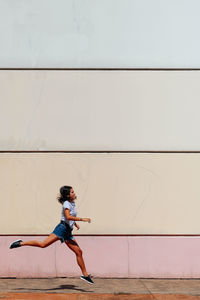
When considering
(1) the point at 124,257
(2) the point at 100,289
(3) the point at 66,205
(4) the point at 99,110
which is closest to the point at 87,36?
(4) the point at 99,110

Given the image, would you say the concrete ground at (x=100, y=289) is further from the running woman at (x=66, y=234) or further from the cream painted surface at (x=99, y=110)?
the cream painted surface at (x=99, y=110)

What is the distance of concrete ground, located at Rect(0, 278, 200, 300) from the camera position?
6652mm

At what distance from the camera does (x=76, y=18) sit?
8.27 meters

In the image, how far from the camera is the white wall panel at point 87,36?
8.27 metres

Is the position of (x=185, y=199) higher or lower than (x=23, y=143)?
lower

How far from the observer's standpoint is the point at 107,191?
813 cm

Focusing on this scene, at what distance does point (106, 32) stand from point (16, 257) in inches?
175

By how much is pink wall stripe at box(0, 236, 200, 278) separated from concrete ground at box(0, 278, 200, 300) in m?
0.18

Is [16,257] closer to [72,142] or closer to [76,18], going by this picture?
[72,142]

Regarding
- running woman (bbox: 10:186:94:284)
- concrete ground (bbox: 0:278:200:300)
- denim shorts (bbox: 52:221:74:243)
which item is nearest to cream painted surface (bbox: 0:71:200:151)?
running woman (bbox: 10:186:94:284)

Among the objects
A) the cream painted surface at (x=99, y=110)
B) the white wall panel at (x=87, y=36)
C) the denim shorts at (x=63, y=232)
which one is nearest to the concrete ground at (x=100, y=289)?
the denim shorts at (x=63, y=232)

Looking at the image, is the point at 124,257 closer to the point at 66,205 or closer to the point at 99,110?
the point at 66,205

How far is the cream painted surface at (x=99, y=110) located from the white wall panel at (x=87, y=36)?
23cm

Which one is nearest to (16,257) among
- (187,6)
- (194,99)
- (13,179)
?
(13,179)
